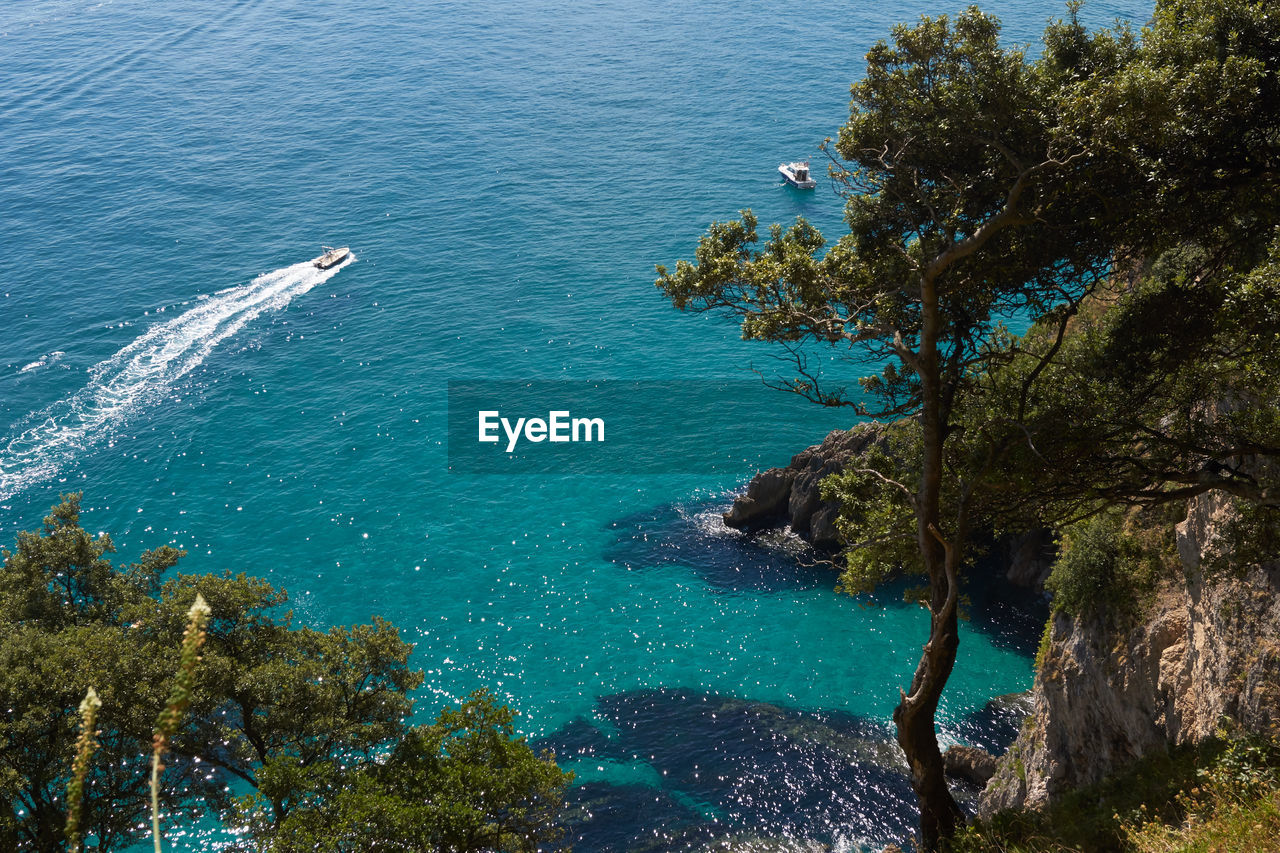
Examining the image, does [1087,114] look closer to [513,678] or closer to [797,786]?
[797,786]

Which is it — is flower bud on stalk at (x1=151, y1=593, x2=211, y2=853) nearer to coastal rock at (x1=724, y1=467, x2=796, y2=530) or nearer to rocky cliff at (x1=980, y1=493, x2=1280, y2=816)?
rocky cliff at (x1=980, y1=493, x2=1280, y2=816)

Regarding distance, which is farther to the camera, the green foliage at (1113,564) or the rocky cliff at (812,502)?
the rocky cliff at (812,502)

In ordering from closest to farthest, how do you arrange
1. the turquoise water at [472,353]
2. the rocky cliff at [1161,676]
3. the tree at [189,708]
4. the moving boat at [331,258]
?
1. the rocky cliff at [1161,676]
2. the tree at [189,708]
3. the turquoise water at [472,353]
4. the moving boat at [331,258]

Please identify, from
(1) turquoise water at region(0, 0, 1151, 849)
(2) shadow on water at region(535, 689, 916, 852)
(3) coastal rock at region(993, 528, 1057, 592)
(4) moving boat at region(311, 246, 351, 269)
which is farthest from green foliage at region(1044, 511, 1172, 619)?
(4) moving boat at region(311, 246, 351, 269)

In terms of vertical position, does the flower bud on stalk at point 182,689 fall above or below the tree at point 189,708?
above

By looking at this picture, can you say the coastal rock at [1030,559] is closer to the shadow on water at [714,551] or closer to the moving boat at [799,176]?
the shadow on water at [714,551]

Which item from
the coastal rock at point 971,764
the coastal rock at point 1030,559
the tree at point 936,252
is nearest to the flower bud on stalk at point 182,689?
the tree at point 936,252
